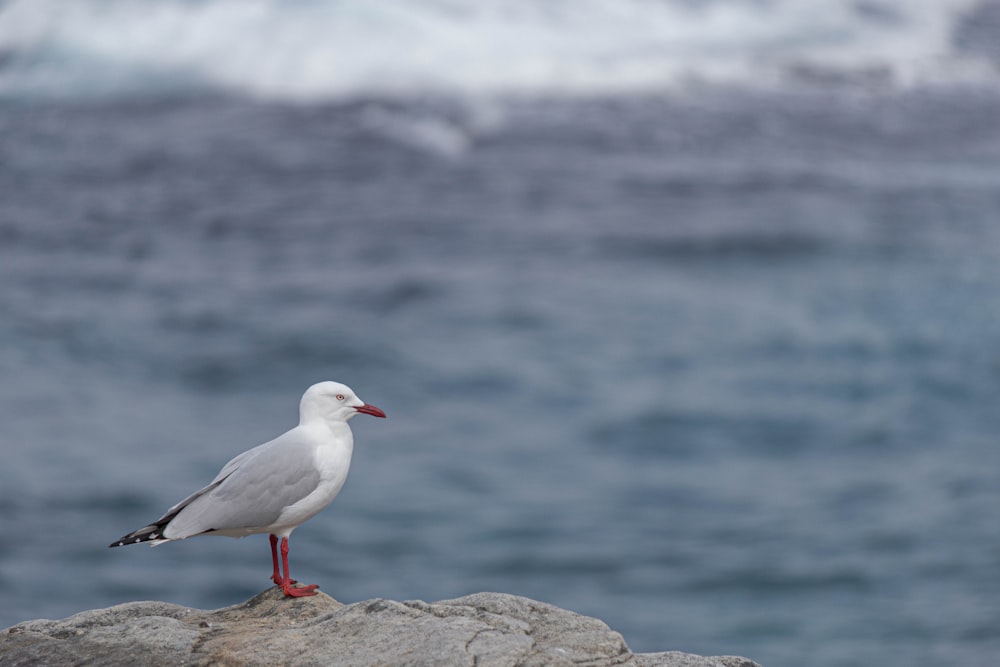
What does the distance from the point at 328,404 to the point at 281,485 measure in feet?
1.71

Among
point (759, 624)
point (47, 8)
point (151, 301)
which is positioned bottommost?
point (759, 624)

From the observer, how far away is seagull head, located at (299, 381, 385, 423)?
7016mm

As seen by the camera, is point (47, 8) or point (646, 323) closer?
point (646, 323)

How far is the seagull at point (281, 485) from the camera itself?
6.75 meters

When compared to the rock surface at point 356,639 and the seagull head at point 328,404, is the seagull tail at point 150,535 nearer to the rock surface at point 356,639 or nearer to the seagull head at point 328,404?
the rock surface at point 356,639

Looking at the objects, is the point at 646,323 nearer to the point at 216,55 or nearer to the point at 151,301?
the point at 151,301

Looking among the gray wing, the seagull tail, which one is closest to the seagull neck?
the gray wing

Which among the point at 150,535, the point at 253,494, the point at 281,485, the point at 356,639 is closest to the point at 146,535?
the point at 150,535

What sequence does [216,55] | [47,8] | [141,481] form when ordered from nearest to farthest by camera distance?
[141,481], [47,8], [216,55]

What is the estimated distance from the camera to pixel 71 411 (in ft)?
74.6

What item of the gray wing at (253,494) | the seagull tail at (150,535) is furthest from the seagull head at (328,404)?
the seagull tail at (150,535)

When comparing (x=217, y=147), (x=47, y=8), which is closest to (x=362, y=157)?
(x=217, y=147)

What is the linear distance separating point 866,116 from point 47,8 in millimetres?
19793

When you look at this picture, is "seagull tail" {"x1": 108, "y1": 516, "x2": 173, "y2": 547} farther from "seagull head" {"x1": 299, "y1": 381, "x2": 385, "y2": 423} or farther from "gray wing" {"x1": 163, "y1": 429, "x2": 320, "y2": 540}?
"seagull head" {"x1": 299, "y1": 381, "x2": 385, "y2": 423}
